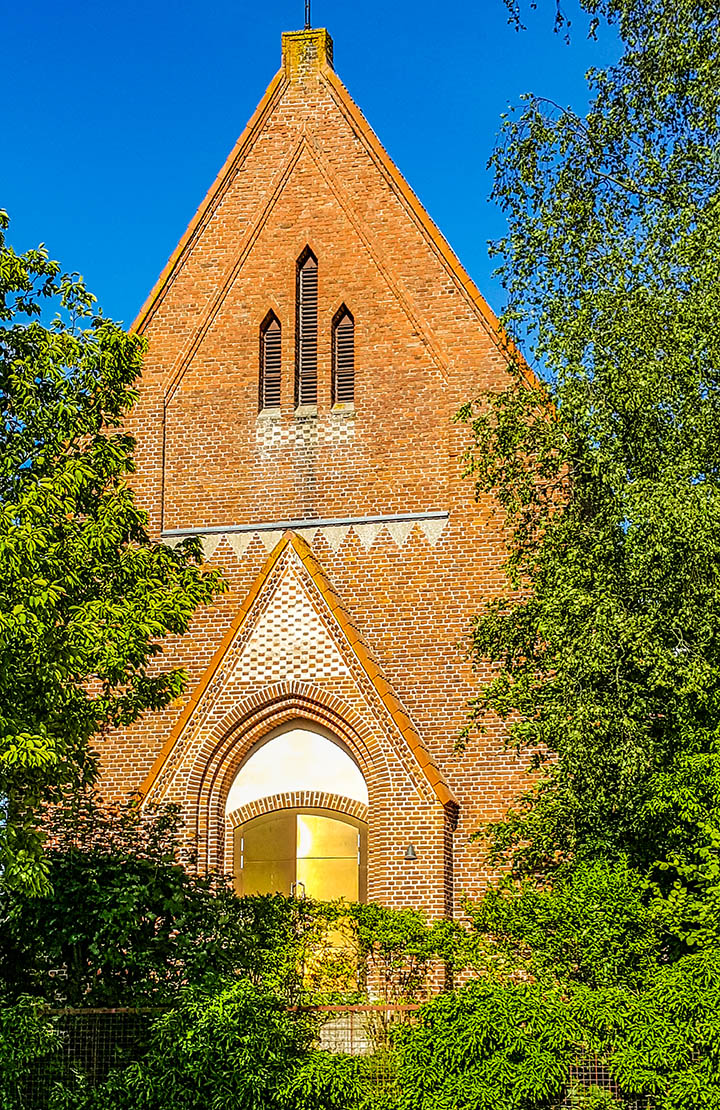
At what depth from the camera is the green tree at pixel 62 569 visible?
13.0 metres

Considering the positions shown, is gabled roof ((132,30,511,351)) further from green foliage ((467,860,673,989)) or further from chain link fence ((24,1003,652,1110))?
chain link fence ((24,1003,652,1110))

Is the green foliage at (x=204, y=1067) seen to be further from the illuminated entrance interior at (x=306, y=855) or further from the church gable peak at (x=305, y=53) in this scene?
the church gable peak at (x=305, y=53)

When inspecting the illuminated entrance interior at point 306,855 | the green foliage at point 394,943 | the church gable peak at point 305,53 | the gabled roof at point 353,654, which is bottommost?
the green foliage at point 394,943

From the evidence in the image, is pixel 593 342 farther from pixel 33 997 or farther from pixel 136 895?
pixel 33 997

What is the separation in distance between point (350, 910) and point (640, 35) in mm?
11742

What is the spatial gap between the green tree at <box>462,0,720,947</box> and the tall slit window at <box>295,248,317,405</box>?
15.2 ft

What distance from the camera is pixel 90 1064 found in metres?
14.7

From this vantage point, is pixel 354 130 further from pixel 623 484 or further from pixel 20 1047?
pixel 20 1047

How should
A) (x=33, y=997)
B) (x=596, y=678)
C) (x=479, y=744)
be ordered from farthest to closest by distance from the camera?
(x=479, y=744), (x=596, y=678), (x=33, y=997)

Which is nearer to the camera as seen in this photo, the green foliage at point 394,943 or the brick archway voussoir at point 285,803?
the green foliage at point 394,943

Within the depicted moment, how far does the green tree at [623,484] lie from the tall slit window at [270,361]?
503 centimetres

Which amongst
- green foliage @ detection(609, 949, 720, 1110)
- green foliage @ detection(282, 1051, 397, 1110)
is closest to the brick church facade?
green foliage @ detection(282, 1051, 397, 1110)

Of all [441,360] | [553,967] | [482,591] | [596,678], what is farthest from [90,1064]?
[441,360]

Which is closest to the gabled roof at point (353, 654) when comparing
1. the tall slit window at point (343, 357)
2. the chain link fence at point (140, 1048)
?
A: the tall slit window at point (343, 357)
